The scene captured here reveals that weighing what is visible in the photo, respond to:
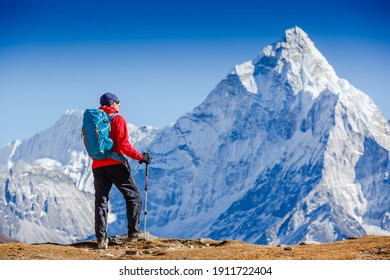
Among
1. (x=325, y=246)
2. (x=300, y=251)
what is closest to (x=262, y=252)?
(x=300, y=251)

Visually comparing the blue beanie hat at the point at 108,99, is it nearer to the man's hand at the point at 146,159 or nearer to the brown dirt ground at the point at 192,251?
the man's hand at the point at 146,159

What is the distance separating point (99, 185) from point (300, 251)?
16.6ft

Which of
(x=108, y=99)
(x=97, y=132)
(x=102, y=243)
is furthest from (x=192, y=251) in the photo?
(x=108, y=99)

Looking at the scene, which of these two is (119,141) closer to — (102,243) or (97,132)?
(97,132)

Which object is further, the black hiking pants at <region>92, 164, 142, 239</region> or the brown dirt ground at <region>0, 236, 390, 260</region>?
the black hiking pants at <region>92, 164, 142, 239</region>

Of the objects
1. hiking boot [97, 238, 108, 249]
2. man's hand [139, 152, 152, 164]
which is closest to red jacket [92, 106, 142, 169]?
man's hand [139, 152, 152, 164]

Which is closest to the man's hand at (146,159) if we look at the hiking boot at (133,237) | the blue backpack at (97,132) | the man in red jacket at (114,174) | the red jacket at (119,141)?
the man in red jacket at (114,174)

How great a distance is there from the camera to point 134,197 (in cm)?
2044

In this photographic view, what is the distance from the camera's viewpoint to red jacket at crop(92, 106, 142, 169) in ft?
64.5

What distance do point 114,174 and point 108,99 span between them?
5.87 ft

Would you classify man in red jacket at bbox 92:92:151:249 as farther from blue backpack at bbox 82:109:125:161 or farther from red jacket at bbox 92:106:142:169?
blue backpack at bbox 82:109:125:161

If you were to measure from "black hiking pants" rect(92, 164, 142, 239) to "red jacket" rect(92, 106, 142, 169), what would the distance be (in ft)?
0.55

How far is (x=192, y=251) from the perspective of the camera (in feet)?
61.5
